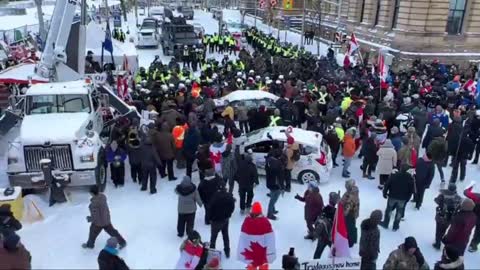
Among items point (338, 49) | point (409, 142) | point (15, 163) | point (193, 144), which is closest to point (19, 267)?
point (15, 163)

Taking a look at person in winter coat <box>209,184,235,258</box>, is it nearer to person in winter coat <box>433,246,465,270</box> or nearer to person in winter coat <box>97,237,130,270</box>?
person in winter coat <box>97,237,130,270</box>

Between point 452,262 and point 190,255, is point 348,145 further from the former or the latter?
point 190,255

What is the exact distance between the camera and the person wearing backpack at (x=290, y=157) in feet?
38.2

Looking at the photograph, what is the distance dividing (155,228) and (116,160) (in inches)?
100

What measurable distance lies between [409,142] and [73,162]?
8.18m

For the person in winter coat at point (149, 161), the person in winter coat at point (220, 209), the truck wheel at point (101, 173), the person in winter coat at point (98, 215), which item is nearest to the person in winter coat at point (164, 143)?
the person in winter coat at point (149, 161)

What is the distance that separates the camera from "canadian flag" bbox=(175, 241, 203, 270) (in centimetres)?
699

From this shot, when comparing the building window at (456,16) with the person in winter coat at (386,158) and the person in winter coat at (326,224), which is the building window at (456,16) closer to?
the person in winter coat at (386,158)

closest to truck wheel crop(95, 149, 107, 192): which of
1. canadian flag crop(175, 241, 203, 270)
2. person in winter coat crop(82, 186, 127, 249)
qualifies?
person in winter coat crop(82, 186, 127, 249)

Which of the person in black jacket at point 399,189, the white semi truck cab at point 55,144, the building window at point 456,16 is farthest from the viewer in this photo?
the building window at point 456,16

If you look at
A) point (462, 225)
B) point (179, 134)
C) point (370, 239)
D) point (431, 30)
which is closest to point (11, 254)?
point (370, 239)

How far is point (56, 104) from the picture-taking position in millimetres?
12555

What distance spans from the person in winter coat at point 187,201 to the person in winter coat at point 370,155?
5598 millimetres

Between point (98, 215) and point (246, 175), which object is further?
point (246, 175)
